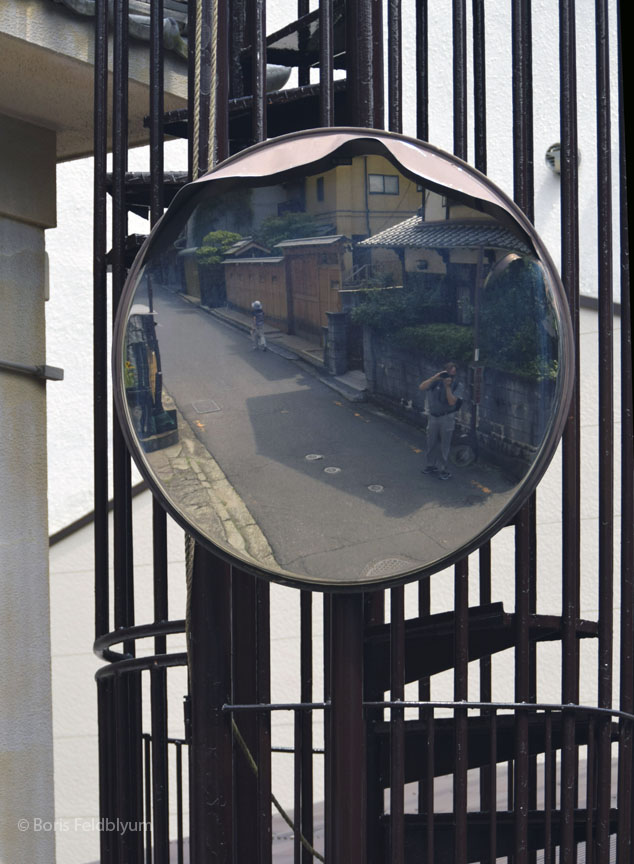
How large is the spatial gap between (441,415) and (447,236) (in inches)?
15.3

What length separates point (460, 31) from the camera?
2775 mm

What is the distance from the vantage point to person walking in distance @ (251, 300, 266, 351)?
2.26m

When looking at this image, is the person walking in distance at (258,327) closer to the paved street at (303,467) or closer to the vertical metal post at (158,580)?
the paved street at (303,467)

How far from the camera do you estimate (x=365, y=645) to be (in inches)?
112

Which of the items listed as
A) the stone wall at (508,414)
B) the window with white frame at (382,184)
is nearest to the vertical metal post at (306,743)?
the stone wall at (508,414)

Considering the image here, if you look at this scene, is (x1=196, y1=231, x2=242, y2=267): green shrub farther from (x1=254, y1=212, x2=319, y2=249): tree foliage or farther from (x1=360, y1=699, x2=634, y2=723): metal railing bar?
(x1=360, y1=699, x2=634, y2=723): metal railing bar

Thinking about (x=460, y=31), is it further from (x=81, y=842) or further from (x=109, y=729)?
(x=81, y=842)

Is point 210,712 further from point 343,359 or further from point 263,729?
point 343,359

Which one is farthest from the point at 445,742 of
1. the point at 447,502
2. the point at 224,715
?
the point at 447,502

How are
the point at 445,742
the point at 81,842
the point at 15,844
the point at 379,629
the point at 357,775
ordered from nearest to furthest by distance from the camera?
the point at 357,775
the point at 379,629
the point at 445,742
the point at 15,844
the point at 81,842

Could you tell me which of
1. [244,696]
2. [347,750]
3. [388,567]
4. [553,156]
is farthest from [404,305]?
[553,156]

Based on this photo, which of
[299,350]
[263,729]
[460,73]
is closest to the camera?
[299,350]

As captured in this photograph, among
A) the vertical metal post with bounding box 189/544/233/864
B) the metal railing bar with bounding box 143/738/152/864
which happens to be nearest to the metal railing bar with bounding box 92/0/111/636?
the metal railing bar with bounding box 143/738/152/864

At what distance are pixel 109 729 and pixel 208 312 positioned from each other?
147 cm
